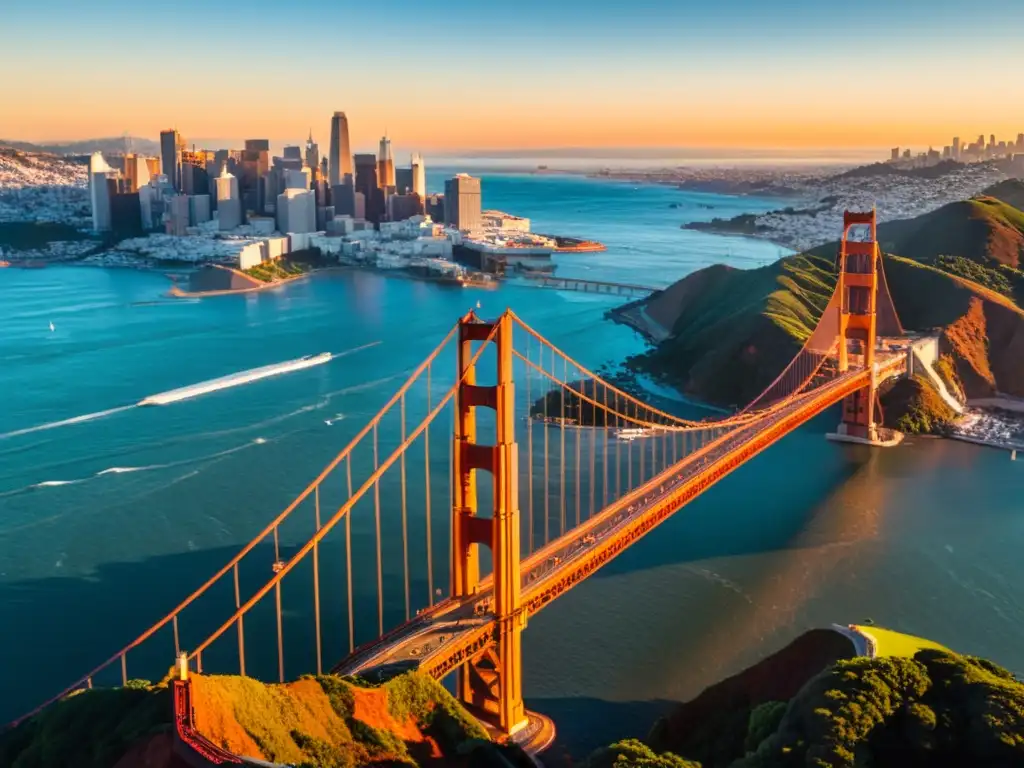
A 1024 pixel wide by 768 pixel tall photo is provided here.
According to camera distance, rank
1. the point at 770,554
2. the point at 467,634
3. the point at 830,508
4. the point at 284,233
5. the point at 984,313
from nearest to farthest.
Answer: the point at 467,634
the point at 770,554
the point at 830,508
the point at 984,313
the point at 284,233

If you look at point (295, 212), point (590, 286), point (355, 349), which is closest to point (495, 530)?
point (355, 349)

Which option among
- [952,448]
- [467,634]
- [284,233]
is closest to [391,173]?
[284,233]

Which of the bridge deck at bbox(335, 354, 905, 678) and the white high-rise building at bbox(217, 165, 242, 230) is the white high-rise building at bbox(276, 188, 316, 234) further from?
the bridge deck at bbox(335, 354, 905, 678)

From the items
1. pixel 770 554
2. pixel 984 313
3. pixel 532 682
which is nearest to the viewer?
pixel 532 682

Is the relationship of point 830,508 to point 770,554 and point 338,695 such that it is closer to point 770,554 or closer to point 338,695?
point 770,554

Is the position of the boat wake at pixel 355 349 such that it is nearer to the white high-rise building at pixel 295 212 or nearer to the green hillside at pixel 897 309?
the green hillside at pixel 897 309

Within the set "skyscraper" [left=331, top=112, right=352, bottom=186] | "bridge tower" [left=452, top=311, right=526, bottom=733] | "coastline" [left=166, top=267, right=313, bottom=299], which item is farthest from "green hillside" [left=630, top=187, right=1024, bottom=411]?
"skyscraper" [left=331, top=112, right=352, bottom=186]
